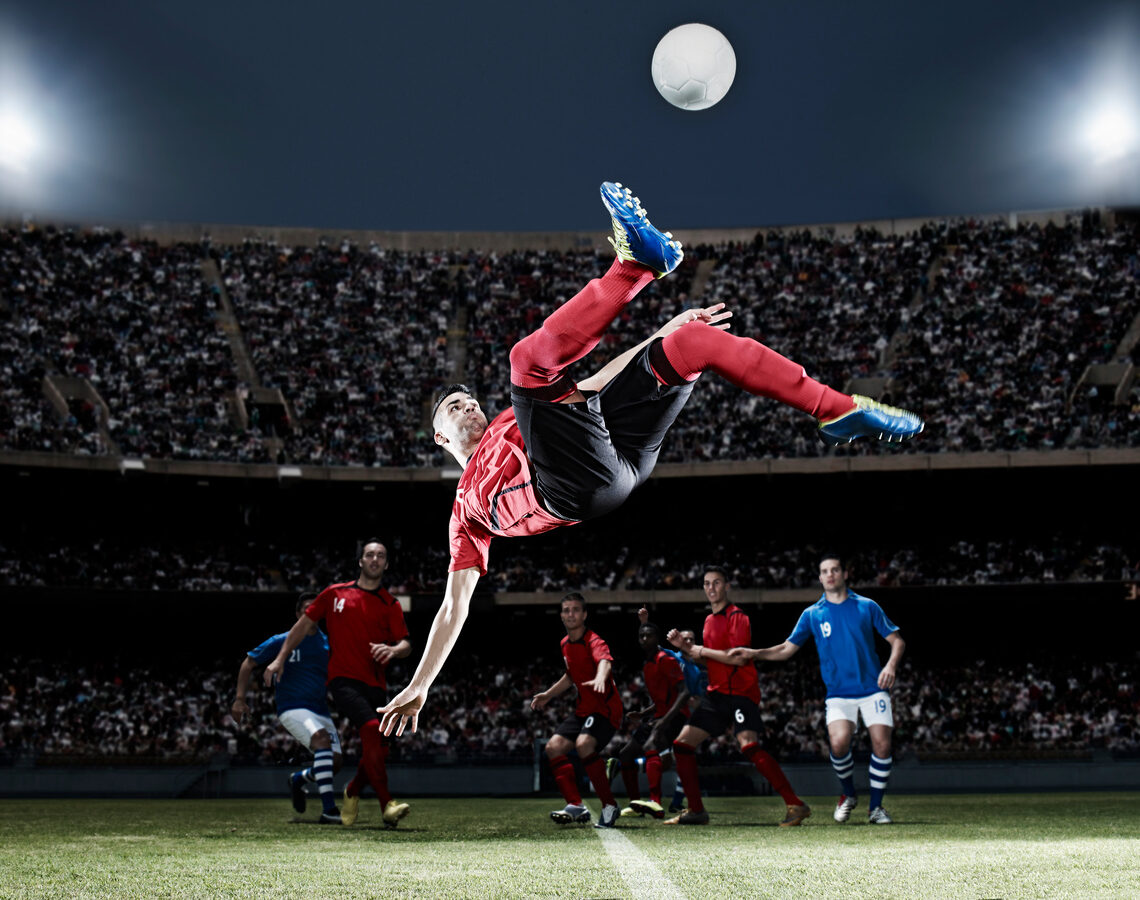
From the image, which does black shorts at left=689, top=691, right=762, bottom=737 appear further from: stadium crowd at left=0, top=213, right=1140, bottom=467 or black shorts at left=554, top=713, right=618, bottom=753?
stadium crowd at left=0, top=213, right=1140, bottom=467

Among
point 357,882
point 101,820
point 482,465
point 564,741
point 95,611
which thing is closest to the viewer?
point 482,465

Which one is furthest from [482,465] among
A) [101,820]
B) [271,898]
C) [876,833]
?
[101,820]

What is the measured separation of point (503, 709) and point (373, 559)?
54.0ft

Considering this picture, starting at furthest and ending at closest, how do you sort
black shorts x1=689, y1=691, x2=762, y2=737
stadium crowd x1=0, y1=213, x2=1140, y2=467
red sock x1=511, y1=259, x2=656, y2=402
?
stadium crowd x1=0, y1=213, x2=1140, y2=467
black shorts x1=689, y1=691, x2=762, y2=737
red sock x1=511, y1=259, x2=656, y2=402

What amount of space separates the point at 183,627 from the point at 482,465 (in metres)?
24.4

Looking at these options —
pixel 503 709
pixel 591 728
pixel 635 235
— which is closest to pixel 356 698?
pixel 591 728

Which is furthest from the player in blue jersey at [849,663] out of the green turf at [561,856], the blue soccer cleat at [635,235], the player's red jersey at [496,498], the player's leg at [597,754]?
the blue soccer cleat at [635,235]

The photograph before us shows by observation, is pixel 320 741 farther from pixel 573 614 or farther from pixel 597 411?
pixel 597 411

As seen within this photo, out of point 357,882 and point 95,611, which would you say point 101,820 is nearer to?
point 357,882

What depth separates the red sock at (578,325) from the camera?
3.89m

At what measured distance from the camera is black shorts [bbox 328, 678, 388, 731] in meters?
9.56

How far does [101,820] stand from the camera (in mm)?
11633

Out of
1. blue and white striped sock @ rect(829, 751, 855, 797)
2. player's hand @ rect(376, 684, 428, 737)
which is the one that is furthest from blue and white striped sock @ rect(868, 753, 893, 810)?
player's hand @ rect(376, 684, 428, 737)

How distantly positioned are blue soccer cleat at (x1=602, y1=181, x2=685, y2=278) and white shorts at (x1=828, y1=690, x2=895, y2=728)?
287 inches
